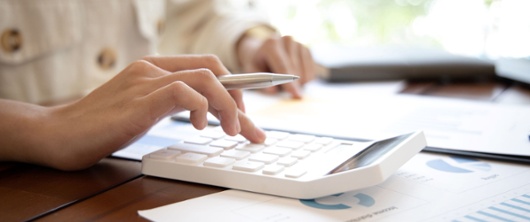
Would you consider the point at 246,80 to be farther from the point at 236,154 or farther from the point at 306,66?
the point at 306,66

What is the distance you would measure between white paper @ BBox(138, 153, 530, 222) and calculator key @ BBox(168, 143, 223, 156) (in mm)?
64

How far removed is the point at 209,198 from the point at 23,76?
66 centimetres

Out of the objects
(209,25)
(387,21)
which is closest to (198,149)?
(209,25)

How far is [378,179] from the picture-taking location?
0.42 meters

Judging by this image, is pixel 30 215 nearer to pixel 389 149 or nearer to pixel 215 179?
pixel 215 179

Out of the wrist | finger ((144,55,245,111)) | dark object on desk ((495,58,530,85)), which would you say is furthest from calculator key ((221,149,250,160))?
dark object on desk ((495,58,530,85))

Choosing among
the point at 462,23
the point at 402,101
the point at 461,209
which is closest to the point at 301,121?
the point at 402,101

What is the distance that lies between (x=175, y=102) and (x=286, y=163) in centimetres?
12

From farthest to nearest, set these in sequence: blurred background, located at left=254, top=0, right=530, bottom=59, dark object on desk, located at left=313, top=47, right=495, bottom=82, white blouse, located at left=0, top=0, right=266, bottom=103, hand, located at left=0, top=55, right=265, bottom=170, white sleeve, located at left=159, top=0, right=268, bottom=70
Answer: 1. blurred background, located at left=254, top=0, right=530, bottom=59
2. white sleeve, located at left=159, top=0, right=268, bottom=70
3. dark object on desk, located at left=313, top=47, right=495, bottom=82
4. white blouse, located at left=0, top=0, right=266, bottom=103
5. hand, located at left=0, top=55, right=265, bottom=170

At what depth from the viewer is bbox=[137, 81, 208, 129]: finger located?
1.61 feet

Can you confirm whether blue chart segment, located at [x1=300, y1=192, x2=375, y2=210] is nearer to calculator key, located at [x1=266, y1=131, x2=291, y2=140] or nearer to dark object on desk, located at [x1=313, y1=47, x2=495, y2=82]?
calculator key, located at [x1=266, y1=131, x2=291, y2=140]

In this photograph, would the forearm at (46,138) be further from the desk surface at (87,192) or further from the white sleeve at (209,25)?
the white sleeve at (209,25)

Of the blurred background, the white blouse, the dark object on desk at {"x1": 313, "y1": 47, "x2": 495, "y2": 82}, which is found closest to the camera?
the white blouse

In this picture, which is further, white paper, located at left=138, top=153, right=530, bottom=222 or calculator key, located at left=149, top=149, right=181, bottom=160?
calculator key, located at left=149, top=149, right=181, bottom=160
